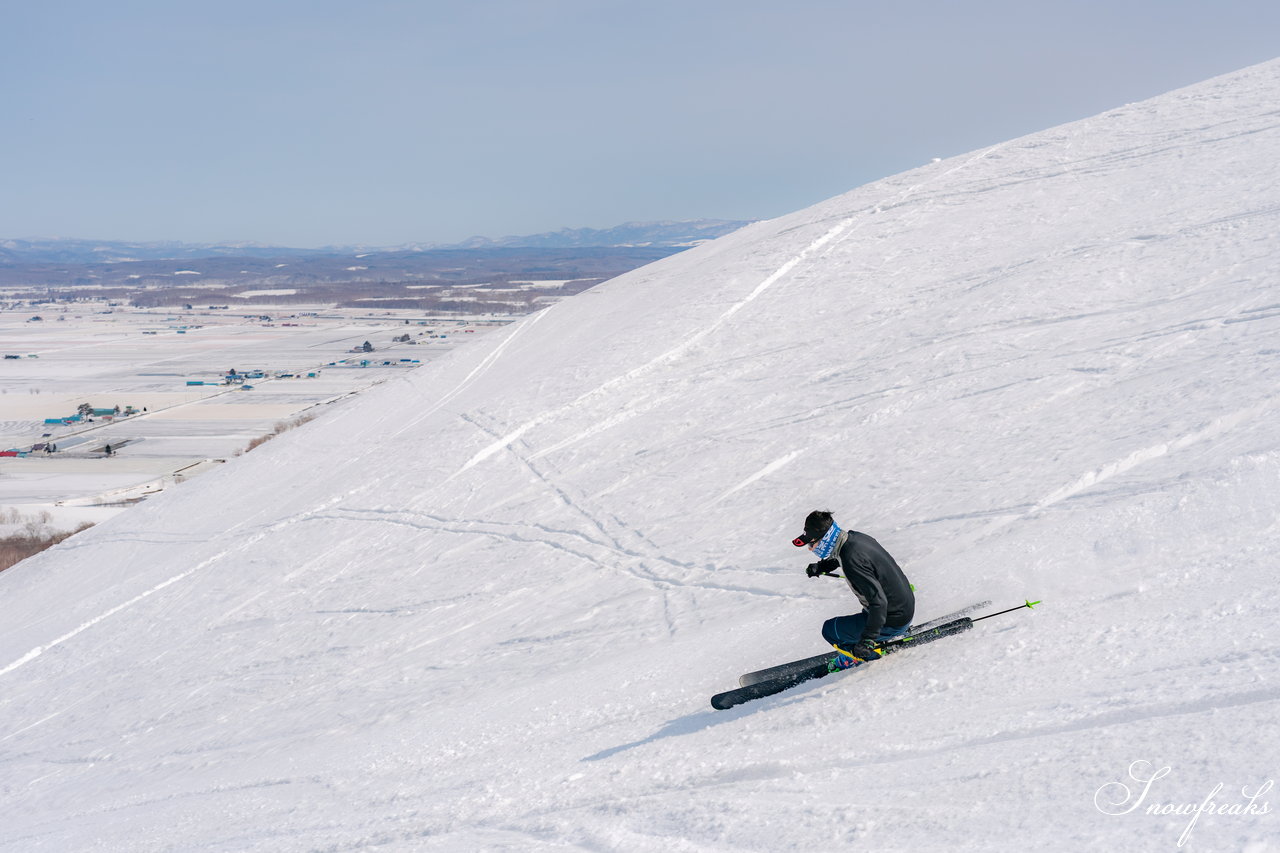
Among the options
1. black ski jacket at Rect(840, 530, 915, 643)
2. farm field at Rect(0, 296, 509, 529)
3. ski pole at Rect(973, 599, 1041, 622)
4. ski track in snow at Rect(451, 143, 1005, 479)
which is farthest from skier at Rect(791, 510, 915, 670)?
farm field at Rect(0, 296, 509, 529)

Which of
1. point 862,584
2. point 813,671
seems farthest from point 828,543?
point 813,671

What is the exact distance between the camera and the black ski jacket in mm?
5043

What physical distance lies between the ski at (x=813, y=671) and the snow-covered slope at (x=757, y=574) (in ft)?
→ 0.23

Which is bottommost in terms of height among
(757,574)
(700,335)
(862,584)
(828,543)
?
(757,574)

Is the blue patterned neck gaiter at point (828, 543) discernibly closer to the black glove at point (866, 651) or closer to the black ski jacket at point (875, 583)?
the black ski jacket at point (875, 583)

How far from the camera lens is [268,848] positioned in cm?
533

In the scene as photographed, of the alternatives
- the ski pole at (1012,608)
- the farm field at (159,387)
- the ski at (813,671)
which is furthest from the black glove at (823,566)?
the farm field at (159,387)

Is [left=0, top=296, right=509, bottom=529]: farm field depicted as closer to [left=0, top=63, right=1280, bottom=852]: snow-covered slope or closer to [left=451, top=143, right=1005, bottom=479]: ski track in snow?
[left=0, top=63, right=1280, bottom=852]: snow-covered slope

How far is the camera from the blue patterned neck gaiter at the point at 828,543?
5023 mm

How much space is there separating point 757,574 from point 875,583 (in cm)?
283

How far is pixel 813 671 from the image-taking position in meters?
5.36

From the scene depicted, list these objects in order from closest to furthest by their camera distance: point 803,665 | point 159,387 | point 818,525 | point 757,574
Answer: point 818,525
point 803,665
point 757,574
point 159,387

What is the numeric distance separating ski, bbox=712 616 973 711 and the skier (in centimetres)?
6

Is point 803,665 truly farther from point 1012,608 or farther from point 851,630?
point 1012,608
